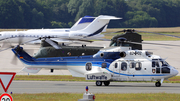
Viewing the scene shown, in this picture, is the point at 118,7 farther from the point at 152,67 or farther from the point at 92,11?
the point at 152,67

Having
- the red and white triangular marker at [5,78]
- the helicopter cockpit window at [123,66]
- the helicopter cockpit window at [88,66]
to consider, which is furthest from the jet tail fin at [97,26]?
the red and white triangular marker at [5,78]

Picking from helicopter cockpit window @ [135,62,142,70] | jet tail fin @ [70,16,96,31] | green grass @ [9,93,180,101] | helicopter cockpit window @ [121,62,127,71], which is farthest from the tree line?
green grass @ [9,93,180,101]

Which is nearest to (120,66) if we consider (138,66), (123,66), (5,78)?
(123,66)

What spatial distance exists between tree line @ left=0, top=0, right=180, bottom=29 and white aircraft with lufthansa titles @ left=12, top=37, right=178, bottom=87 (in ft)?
386

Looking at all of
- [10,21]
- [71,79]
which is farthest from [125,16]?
[71,79]

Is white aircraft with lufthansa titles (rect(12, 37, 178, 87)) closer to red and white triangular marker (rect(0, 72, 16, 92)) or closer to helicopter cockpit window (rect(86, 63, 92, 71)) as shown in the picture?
helicopter cockpit window (rect(86, 63, 92, 71))

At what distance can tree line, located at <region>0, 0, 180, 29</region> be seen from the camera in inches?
5561

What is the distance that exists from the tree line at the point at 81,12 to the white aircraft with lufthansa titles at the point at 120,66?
386ft

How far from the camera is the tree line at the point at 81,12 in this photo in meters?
141

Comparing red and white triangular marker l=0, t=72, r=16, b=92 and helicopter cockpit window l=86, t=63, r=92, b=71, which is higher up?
helicopter cockpit window l=86, t=63, r=92, b=71

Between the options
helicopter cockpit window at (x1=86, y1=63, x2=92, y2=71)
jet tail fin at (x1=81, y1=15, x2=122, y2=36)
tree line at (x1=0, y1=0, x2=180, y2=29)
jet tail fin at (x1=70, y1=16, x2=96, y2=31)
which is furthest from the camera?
tree line at (x1=0, y1=0, x2=180, y2=29)

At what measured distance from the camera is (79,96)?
1794cm

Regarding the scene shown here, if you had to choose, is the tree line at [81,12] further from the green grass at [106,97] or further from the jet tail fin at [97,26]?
the green grass at [106,97]

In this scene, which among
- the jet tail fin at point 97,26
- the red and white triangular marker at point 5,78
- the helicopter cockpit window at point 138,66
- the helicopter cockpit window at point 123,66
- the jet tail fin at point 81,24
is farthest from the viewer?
the jet tail fin at point 81,24
